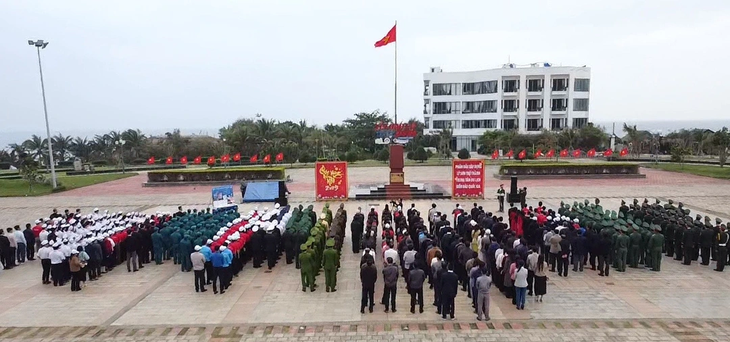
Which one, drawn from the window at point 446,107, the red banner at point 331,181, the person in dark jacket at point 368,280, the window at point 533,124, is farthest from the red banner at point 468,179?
the window at point 446,107

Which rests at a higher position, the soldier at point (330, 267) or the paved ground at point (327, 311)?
the soldier at point (330, 267)

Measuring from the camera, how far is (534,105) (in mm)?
53938

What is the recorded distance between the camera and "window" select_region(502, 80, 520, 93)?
176ft

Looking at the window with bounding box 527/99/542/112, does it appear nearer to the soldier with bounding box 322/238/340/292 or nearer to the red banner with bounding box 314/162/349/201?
the red banner with bounding box 314/162/349/201

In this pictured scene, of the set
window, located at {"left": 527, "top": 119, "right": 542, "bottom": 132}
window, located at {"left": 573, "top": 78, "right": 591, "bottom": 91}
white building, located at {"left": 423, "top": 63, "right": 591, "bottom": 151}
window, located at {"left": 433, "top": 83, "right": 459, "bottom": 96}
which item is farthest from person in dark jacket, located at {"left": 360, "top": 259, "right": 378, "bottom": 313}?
window, located at {"left": 573, "top": 78, "right": 591, "bottom": 91}

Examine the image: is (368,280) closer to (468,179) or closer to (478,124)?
(468,179)

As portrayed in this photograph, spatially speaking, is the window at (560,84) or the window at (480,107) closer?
the window at (560,84)

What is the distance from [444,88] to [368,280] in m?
50.7

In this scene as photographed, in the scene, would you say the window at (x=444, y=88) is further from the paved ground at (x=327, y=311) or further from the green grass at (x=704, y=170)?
the paved ground at (x=327, y=311)

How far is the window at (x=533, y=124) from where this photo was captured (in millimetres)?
54250

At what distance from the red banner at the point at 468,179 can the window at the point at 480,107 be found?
3591cm

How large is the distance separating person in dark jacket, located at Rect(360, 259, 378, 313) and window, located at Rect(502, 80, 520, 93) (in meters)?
49.4

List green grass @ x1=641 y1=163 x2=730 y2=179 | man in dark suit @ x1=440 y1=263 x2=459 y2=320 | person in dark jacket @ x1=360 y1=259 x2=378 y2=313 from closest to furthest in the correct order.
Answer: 1. man in dark suit @ x1=440 y1=263 x2=459 y2=320
2. person in dark jacket @ x1=360 y1=259 x2=378 y2=313
3. green grass @ x1=641 y1=163 x2=730 y2=179

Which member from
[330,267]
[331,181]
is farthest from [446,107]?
[330,267]
